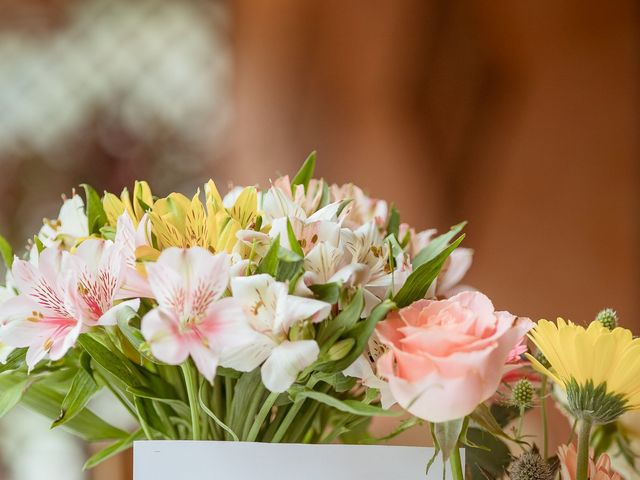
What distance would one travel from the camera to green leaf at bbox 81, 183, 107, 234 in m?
0.48

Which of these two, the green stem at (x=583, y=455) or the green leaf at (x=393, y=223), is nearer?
the green stem at (x=583, y=455)

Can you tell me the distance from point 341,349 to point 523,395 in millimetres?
143

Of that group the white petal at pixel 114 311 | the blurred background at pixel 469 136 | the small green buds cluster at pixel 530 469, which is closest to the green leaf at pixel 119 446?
the white petal at pixel 114 311

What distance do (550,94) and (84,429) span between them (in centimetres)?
172

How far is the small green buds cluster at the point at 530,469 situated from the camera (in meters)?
0.42

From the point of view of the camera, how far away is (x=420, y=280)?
0.41 meters

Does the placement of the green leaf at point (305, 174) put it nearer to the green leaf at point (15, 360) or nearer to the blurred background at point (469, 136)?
the green leaf at point (15, 360)

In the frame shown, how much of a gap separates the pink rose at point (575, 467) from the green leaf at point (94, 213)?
31 centimetres

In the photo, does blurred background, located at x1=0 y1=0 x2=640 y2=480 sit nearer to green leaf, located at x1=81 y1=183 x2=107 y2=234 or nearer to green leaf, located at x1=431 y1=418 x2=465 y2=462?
green leaf, located at x1=81 y1=183 x2=107 y2=234

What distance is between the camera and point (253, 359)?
0.38m

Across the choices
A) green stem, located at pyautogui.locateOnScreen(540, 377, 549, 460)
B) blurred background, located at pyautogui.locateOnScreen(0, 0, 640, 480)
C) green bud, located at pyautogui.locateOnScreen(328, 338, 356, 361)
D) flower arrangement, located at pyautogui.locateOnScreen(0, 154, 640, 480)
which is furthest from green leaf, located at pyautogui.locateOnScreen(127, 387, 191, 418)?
blurred background, located at pyautogui.locateOnScreen(0, 0, 640, 480)

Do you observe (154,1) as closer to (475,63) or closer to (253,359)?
(475,63)

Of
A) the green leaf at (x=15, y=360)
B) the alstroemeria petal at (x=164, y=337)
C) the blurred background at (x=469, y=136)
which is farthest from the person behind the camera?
the blurred background at (x=469, y=136)

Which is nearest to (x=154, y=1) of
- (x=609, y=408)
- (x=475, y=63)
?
(x=475, y=63)
